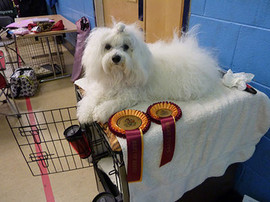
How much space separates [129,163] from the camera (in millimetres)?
764

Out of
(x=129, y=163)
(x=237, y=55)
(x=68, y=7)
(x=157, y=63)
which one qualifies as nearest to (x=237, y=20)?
(x=237, y=55)

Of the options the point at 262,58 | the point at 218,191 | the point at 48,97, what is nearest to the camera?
the point at 262,58

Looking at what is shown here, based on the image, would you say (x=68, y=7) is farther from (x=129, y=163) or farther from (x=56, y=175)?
(x=129, y=163)

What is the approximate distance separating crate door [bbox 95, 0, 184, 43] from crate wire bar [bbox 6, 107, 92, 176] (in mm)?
1056

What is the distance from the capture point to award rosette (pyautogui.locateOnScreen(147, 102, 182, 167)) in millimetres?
816

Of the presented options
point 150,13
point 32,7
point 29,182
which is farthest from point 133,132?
point 32,7

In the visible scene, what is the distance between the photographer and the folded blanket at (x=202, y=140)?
2.80 ft

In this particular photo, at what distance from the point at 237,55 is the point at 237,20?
196mm

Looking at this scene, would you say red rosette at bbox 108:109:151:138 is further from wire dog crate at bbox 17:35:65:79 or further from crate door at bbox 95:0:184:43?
wire dog crate at bbox 17:35:65:79

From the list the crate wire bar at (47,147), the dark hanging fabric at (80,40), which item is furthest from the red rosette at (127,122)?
the dark hanging fabric at (80,40)

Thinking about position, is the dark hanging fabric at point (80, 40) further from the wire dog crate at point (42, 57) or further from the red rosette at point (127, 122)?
the red rosette at point (127, 122)

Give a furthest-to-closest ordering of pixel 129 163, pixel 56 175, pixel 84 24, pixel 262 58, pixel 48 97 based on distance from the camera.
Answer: pixel 84 24
pixel 48 97
pixel 56 175
pixel 262 58
pixel 129 163

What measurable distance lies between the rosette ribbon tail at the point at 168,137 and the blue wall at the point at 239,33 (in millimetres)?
656

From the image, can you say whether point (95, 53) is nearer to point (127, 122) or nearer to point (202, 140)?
point (127, 122)
